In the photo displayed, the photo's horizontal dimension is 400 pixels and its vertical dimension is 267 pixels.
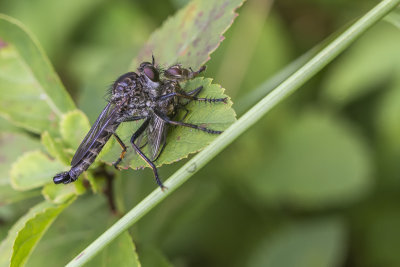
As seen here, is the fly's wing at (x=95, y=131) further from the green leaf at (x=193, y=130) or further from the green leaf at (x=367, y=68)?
the green leaf at (x=367, y=68)

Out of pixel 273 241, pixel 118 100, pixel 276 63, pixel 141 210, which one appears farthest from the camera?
pixel 276 63

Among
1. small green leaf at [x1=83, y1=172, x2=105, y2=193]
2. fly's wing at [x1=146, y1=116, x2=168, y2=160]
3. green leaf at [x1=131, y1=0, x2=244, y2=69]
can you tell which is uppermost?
green leaf at [x1=131, y1=0, x2=244, y2=69]

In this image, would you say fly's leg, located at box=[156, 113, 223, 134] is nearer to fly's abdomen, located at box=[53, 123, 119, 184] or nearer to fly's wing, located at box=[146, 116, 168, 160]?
fly's wing, located at box=[146, 116, 168, 160]

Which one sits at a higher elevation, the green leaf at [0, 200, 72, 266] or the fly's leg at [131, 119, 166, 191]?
the fly's leg at [131, 119, 166, 191]

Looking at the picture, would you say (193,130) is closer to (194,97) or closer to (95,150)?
(194,97)

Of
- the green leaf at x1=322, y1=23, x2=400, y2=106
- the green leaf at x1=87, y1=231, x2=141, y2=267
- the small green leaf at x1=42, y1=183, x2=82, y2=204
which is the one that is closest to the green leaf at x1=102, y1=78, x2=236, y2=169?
the small green leaf at x1=42, y1=183, x2=82, y2=204

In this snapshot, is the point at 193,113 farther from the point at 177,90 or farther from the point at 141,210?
the point at 141,210

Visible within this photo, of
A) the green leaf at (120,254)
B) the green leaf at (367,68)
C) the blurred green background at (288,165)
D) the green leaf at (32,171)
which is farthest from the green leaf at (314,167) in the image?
A: the green leaf at (32,171)

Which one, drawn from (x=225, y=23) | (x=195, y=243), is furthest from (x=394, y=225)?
(x=225, y=23)
